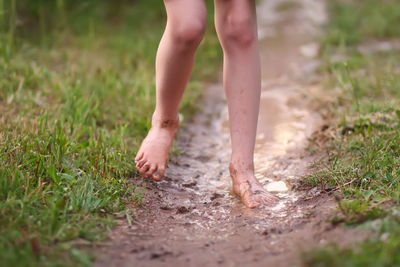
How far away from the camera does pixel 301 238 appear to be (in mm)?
1505

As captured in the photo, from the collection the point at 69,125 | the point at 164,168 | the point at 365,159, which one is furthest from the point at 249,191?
the point at 69,125

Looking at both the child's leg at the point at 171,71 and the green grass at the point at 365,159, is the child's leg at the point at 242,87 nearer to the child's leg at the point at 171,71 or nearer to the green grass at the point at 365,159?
the child's leg at the point at 171,71

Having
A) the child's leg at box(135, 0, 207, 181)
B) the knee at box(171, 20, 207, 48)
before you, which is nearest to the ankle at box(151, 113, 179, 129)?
the child's leg at box(135, 0, 207, 181)

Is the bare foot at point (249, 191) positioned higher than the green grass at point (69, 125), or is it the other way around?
the green grass at point (69, 125)

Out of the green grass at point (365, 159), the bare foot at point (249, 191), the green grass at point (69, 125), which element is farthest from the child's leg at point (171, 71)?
the green grass at point (365, 159)

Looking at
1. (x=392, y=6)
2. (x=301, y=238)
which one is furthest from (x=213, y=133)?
(x=392, y=6)

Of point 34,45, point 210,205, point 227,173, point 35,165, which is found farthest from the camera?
point 34,45

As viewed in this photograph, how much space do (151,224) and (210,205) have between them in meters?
0.36

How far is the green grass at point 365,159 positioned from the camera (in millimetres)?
1213

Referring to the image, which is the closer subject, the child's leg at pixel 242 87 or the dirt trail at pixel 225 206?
the dirt trail at pixel 225 206

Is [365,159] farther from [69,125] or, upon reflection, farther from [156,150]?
[69,125]

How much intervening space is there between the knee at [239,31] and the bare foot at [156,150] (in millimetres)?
515

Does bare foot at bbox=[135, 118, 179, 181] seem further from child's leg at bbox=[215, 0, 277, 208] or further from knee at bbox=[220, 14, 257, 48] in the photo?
knee at bbox=[220, 14, 257, 48]

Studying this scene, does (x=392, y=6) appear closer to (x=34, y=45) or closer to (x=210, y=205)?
(x=34, y=45)
